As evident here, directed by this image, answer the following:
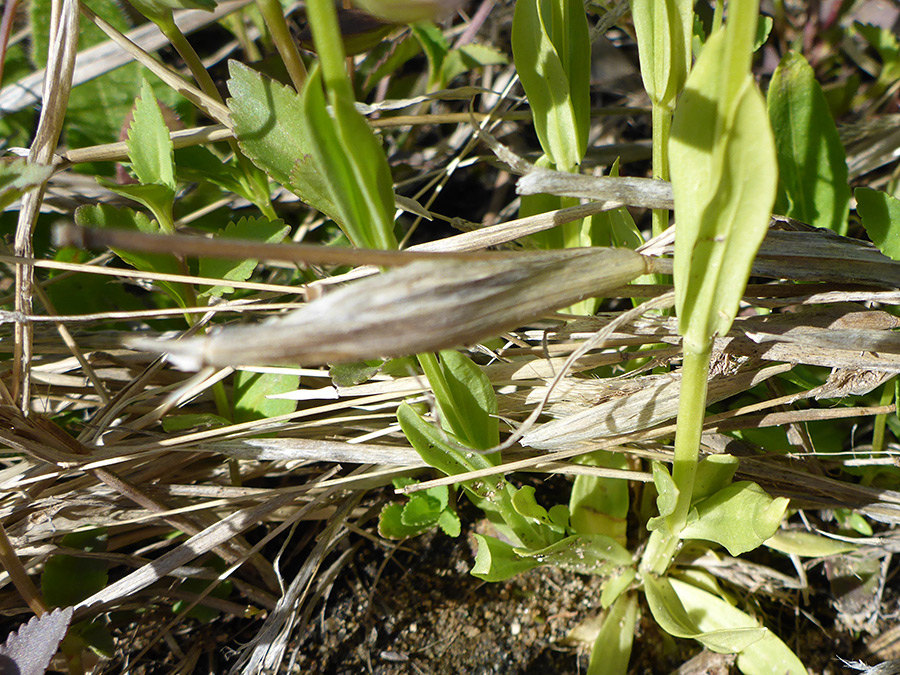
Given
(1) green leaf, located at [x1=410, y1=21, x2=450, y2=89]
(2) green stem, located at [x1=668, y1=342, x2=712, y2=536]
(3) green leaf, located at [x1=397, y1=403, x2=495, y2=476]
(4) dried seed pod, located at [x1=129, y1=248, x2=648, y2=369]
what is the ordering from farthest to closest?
(1) green leaf, located at [x1=410, y1=21, x2=450, y2=89], (3) green leaf, located at [x1=397, y1=403, x2=495, y2=476], (2) green stem, located at [x1=668, y1=342, x2=712, y2=536], (4) dried seed pod, located at [x1=129, y1=248, x2=648, y2=369]

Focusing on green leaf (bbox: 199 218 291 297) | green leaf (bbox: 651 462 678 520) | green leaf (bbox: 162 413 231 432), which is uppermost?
green leaf (bbox: 199 218 291 297)

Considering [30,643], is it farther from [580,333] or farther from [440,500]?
[580,333]

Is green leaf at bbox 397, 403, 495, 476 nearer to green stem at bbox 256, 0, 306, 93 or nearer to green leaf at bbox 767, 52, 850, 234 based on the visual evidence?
green stem at bbox 256, 0, 306, 93

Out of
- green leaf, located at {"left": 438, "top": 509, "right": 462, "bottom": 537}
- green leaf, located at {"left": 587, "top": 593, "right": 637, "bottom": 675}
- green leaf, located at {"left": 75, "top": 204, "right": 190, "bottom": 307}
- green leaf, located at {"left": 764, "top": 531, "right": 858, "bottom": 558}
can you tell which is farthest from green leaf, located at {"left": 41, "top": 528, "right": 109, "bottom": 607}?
green leaf, located at {"left": 764, "top": 531, "right": 858, "bottom": 558}

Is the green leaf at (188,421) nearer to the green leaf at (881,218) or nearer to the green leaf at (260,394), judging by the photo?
the green leaf at (260,394)

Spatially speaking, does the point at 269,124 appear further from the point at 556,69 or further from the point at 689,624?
the point at 689,624

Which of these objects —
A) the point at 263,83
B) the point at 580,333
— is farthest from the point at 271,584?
the point at 263,83
